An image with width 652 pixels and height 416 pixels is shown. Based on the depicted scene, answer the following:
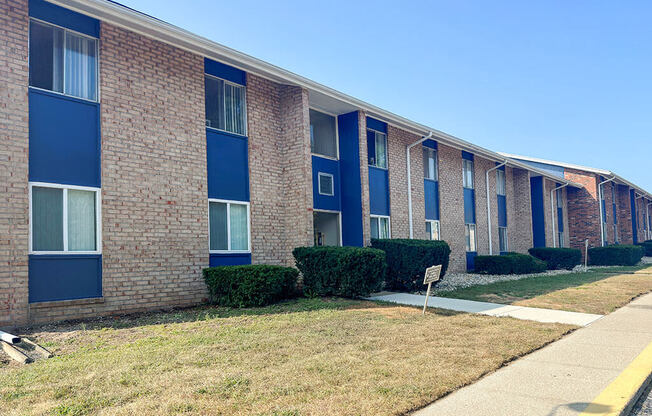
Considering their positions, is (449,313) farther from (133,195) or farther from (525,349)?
(133,195)

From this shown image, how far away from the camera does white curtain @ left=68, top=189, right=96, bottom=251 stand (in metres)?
9.14

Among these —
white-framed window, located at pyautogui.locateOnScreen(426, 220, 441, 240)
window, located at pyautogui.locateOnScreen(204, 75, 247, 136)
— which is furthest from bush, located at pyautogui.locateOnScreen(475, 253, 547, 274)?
window, located at pyautogui.locateOnScreen(204, 75, 247, 136)

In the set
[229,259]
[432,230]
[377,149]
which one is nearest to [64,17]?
[229,259]

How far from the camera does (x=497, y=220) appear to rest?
2498cm

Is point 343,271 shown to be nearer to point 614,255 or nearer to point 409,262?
→ point 409,262

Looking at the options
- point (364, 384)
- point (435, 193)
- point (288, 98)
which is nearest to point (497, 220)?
point (435, 193)

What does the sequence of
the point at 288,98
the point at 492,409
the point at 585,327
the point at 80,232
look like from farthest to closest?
the point at 288,98 < the point at 80,232 < the point at 585,327 < the point at 492,409

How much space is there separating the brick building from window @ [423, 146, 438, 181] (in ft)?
12.8

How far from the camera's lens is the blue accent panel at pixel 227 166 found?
1181cm

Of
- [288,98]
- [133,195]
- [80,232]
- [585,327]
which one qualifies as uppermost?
[288,98]

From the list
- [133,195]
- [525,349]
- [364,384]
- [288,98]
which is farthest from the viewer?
[288,98]

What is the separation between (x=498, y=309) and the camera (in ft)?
33.7

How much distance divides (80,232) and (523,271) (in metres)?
17.8

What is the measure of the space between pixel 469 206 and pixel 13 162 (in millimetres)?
18486
